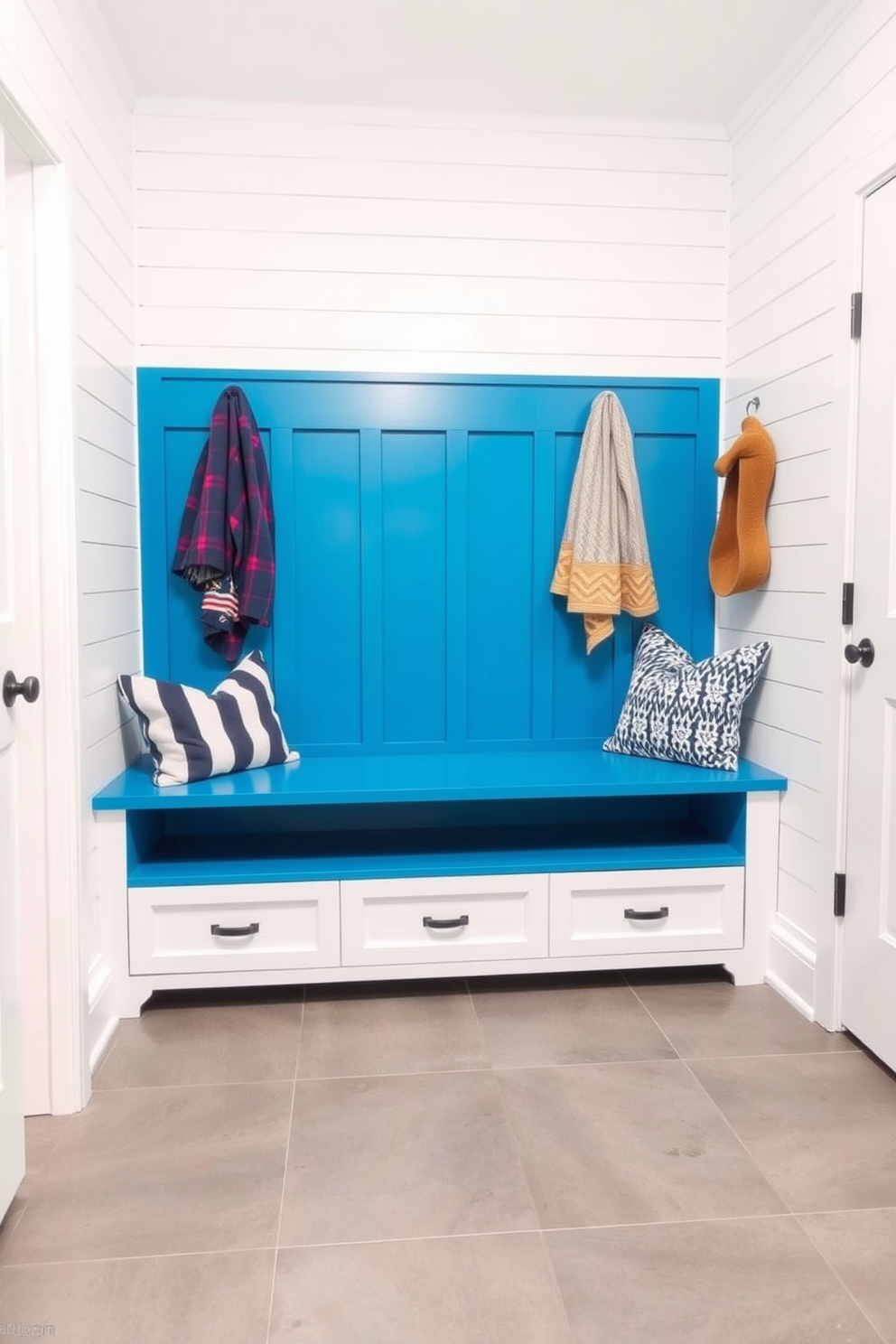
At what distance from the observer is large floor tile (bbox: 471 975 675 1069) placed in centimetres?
222

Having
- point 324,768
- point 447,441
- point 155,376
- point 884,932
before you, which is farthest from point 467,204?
point 884,932

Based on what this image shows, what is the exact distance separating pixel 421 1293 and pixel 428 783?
50.0 inches

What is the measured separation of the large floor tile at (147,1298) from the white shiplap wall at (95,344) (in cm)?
68

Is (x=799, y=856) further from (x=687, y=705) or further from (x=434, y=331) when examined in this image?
(x=434, y=331)

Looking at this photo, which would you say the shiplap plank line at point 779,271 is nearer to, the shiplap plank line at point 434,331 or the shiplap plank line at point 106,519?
the shiplap plank line at point 434,331

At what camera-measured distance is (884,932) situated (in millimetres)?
2113

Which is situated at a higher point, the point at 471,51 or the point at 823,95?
the point at 471,51

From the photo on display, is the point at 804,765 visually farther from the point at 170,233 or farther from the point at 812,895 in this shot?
the point at 170,233

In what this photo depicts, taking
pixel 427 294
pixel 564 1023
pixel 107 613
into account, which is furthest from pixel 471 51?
pixel 564 1023

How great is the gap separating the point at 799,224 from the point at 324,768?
2.00m

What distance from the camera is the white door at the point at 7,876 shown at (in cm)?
160

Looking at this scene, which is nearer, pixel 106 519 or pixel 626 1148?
pixel 626 1148

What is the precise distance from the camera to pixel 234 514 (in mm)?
2721

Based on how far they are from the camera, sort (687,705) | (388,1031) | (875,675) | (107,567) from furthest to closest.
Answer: (687,705)
(107,567)
(388,1031)
(875,675)
